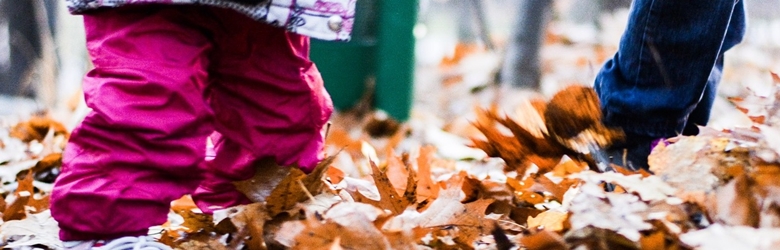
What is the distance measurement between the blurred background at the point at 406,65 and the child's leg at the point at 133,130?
4.43 ft

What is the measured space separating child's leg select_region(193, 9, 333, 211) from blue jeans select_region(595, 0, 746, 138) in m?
0.63

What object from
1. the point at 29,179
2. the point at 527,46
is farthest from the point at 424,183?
the point at 527,46

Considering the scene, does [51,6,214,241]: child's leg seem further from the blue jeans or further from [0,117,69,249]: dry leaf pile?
the blue jeans

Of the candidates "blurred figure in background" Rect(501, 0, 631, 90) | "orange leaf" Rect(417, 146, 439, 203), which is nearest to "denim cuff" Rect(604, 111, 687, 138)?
"orange leaf" Rect(417, 146, 439, 203)

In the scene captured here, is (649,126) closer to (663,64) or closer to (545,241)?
(663,64)

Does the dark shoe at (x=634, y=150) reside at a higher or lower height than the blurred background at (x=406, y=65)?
higher

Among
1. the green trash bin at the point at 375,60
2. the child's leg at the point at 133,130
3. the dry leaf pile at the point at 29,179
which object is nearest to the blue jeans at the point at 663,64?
the child's leg at the point at 133,130

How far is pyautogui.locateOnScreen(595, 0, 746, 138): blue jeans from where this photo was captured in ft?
6.01

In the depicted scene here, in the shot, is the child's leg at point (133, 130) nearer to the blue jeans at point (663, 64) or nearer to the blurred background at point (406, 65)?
the blue jeans at point (663, 64)

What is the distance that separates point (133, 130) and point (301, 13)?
0.35 meters

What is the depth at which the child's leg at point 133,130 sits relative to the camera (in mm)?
1508

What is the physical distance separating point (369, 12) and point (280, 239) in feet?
9.28

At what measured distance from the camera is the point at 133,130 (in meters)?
1.50

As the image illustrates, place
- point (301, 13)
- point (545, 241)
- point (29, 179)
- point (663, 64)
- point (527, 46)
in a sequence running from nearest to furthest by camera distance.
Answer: point (545, 241) → point (301, 13) → point (663, 64) → point (29, 179) → point (527, 46)
